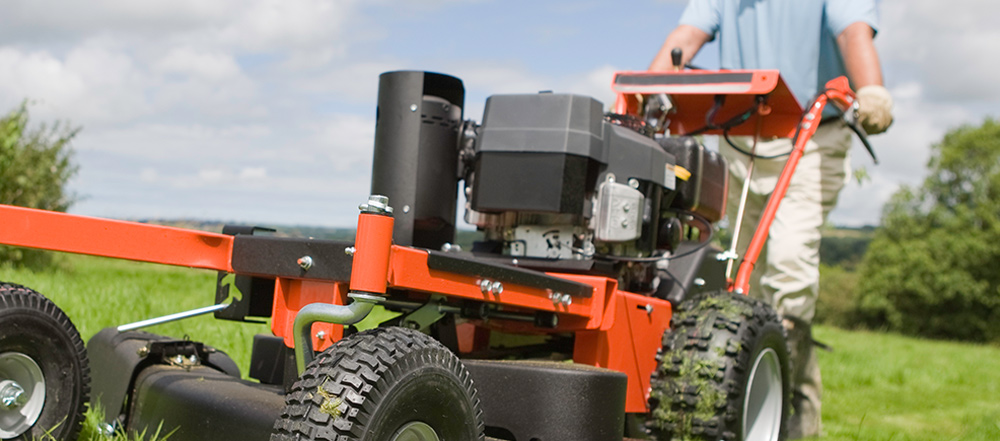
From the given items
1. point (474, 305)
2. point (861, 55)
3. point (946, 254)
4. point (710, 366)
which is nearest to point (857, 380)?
point (861, 55)

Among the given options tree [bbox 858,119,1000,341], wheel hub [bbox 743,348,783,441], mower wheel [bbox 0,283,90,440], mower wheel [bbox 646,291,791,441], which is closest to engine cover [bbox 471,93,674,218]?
mower wheel [bbox 646,291,791,441]

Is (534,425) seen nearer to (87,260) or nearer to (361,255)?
(361,255)

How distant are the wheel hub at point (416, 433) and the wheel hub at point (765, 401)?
1.56m

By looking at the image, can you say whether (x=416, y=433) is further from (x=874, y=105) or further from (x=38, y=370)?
Answer: (x=874, y=105)

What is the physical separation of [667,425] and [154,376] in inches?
59.4

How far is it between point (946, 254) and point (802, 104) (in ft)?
117

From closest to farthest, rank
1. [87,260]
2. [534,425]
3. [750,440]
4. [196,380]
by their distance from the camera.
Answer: [534,425] → [196,380] → [750,440] → [87,260]

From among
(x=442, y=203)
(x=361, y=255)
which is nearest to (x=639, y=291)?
(x=442, y=203)

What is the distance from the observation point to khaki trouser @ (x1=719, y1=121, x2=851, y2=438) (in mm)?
3789

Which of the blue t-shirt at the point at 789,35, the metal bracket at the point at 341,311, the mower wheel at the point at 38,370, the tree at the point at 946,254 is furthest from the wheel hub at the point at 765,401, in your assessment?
the tree at the point at 946,254

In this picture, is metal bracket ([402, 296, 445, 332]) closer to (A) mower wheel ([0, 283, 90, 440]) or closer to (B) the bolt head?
(B) the bolt head

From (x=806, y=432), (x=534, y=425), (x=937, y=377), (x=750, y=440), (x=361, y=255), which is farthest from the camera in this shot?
(x=937, y=377)

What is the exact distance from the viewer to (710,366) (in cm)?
266

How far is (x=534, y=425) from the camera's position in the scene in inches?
86.0
